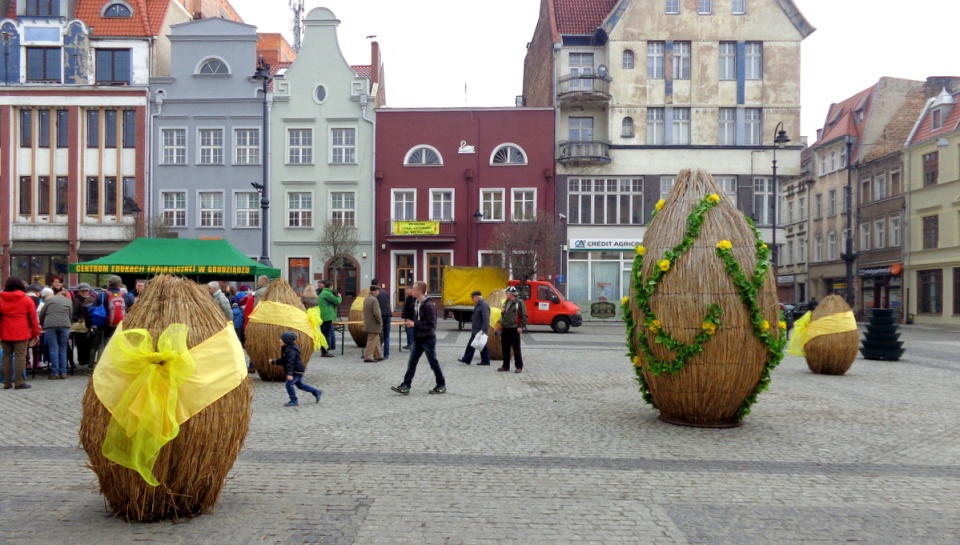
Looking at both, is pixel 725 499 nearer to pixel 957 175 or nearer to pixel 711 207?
pixel 711 207

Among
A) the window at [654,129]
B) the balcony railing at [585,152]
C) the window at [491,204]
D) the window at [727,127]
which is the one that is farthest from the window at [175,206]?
the window at [727,127]

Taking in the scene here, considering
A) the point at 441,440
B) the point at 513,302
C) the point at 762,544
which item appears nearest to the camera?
the point at 762,544

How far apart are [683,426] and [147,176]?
36417 mm

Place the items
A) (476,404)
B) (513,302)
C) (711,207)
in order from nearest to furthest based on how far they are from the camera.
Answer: (711,207) → (476,404) → (513,302)

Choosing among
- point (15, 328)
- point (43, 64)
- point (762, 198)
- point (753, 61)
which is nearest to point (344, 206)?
point (43, 64)

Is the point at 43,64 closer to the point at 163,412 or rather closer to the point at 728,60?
the point at 728,60

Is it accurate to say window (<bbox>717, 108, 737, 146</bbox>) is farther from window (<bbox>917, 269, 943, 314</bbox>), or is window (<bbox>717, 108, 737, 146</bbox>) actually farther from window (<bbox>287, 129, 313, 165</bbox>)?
window (<bbox>287, 129, 313, 165</bbox>)

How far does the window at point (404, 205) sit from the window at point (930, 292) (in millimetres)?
28638

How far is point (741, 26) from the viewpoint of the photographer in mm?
40250

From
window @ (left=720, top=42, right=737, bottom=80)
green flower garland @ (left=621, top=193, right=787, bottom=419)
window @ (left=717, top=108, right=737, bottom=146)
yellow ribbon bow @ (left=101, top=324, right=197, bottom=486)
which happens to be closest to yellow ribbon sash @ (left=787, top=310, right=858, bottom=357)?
green flower garland @ (left=621, top=193, right=787, bottom=419)

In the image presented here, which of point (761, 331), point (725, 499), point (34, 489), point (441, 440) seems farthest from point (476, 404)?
point (34, 489)

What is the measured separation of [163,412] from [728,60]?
40.1 metres

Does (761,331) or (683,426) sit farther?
(683,426)

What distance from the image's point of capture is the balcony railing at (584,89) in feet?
129
